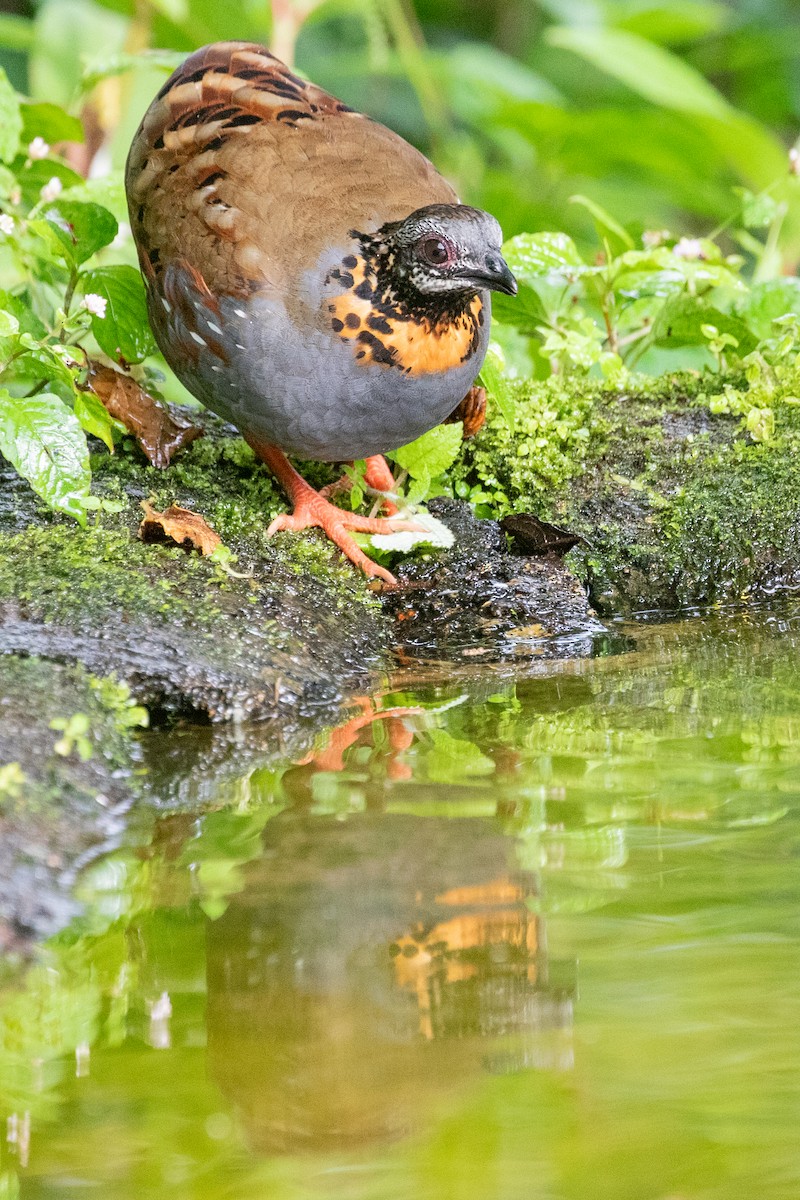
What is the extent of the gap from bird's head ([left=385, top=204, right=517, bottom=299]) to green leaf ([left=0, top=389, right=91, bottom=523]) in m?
1.03

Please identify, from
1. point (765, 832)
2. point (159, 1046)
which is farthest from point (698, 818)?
point (159, 1046)

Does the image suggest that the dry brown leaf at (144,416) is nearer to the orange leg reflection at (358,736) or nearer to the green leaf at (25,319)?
the green leaf at (25,319)

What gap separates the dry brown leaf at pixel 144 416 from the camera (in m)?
4.16

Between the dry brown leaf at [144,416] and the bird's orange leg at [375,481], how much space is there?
511 millimetres

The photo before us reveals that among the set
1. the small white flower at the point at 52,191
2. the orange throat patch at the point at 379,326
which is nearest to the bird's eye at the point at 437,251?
the orange throat patch at the point at 379,326

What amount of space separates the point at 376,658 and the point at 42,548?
101cm

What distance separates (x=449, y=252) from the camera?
3443mm

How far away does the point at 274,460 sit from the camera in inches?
160

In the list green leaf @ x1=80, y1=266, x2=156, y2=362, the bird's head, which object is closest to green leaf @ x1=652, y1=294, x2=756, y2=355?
the bird's head

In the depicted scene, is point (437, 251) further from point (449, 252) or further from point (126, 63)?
point (126, 63)

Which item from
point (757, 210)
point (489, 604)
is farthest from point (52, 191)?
point (757, 210)

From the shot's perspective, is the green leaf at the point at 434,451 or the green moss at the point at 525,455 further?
the green moss at the point at 525,455

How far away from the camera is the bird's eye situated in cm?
343

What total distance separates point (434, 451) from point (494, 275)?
82cm
